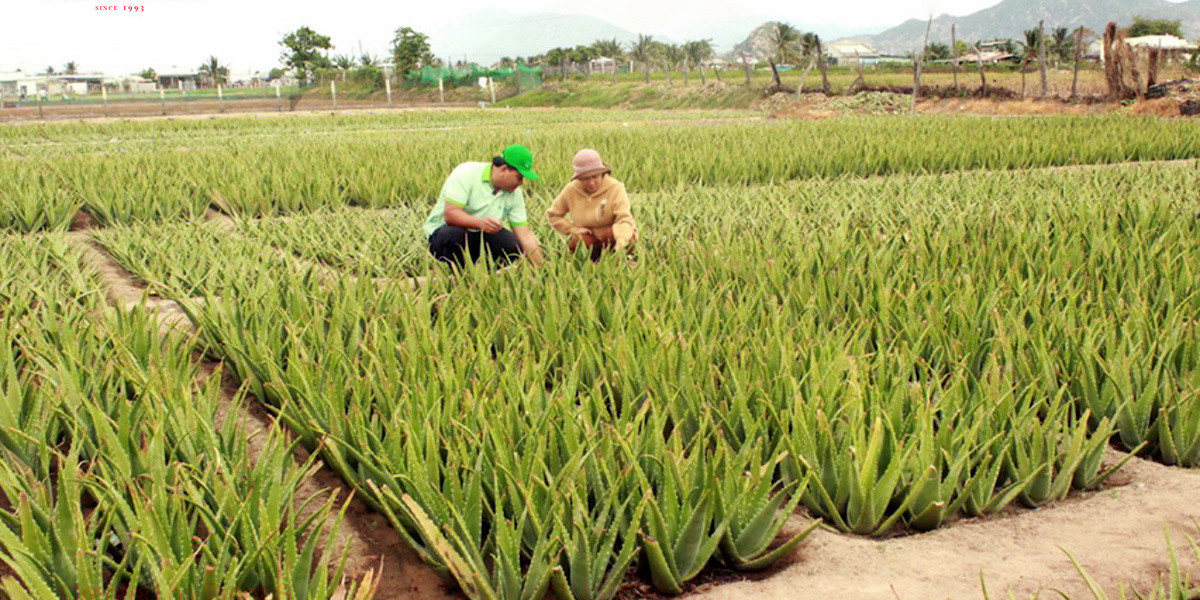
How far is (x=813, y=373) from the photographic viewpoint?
238 cm

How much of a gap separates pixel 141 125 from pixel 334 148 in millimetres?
12903

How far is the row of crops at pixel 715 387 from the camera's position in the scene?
1.90 m

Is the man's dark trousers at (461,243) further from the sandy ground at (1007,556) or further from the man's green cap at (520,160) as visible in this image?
the sandy ground at (1007,556)

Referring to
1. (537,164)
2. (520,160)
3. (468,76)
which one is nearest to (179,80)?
(468,76)

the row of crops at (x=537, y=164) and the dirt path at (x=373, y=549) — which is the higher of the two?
the row of crops at (x=537, y=164)

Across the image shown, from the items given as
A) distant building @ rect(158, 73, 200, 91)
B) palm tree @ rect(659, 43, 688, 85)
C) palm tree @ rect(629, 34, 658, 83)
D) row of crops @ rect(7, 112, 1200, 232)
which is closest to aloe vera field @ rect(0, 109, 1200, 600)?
row of crops @ rect(7, 112, 1200, 232)

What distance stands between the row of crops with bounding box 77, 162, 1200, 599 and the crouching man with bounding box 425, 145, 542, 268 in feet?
1.22

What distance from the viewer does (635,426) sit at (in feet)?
6.68

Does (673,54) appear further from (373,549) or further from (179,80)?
(373,549)

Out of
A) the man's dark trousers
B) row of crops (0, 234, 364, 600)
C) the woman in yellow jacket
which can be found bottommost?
row of crops (0, 234, 364, 600)

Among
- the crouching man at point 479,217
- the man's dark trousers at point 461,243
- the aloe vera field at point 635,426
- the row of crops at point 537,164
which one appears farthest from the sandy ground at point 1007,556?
the row of crops at point 537,164

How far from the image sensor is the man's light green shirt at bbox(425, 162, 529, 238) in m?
4.66

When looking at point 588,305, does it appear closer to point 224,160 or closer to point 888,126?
point 224,160

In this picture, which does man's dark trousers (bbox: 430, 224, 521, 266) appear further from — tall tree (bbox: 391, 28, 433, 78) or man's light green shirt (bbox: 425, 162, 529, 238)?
tall tree (bbox: 391, 28, 433, 78)
